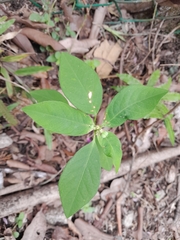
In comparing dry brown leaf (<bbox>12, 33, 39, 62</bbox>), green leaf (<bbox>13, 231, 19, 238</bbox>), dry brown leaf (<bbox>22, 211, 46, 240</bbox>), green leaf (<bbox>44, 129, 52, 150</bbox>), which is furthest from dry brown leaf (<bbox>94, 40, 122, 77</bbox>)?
green leaf (<bbox>13, 231, 19, 238</bbox>)

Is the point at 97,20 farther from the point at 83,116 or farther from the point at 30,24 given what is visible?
the point at 83,116

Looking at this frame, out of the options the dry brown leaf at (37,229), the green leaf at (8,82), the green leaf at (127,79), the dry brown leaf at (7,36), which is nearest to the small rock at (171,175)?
the green leaf at (127,79)

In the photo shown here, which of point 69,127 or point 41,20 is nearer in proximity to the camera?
point 69,127

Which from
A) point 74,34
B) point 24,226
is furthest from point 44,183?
point 74,34

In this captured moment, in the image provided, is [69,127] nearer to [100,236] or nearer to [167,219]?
[100,236]

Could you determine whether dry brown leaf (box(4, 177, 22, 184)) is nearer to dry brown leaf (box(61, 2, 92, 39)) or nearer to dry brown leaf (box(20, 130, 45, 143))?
dry brown leaf (box(20, 130, 45, 143))

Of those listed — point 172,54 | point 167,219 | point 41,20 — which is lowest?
point 167,219

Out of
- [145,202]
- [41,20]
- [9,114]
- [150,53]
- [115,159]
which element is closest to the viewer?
[115,159]
